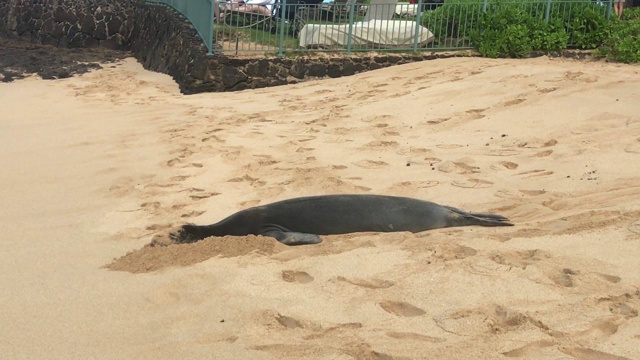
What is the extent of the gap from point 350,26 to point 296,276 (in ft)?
28.4

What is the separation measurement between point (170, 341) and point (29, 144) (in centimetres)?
549

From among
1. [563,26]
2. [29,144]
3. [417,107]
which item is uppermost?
[563,26]

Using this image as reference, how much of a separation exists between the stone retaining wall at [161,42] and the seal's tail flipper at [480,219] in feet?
24.0

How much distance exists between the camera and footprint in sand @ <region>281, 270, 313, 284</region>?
418 centimetres

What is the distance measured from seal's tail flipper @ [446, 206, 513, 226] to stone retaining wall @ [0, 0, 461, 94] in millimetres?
7303

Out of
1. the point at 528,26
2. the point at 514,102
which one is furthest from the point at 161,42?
the point at 514,102

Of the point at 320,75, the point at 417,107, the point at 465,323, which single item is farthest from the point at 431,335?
the point at 320,75

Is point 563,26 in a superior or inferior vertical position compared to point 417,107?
superior

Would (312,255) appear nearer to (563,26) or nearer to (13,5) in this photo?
(563,26)

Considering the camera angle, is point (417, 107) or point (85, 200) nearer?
point (85, 200)

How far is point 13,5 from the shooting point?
62.0 ft

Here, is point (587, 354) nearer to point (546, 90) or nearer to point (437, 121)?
point (437, 121)

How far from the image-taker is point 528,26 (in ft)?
40.8

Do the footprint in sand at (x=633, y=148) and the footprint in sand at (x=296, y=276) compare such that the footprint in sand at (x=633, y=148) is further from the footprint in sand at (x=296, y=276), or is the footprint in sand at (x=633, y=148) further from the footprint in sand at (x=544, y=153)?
the footprint in sand at (x=296, y=276)
